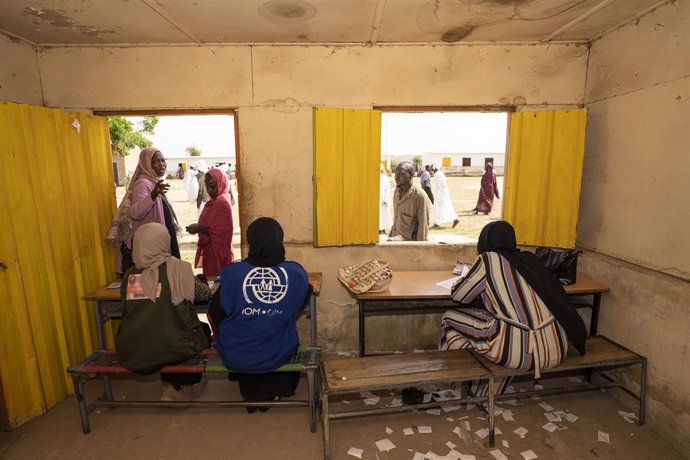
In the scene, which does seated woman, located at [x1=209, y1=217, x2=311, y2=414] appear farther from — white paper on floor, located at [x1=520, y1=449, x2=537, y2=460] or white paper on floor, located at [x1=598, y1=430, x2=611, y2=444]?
white paper on floor, located at [x1=598, y1=430, x2=611, y2=444]

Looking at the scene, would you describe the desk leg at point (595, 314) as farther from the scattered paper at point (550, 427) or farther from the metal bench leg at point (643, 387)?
the scattered paper at point (550, 427)

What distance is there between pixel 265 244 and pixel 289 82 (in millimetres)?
1982

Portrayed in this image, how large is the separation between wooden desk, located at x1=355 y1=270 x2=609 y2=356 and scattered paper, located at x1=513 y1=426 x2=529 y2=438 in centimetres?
112

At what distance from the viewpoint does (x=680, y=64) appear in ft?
9.34

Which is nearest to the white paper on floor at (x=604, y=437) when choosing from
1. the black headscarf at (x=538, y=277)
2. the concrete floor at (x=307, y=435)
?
the concrete floor at (x=307, y=435)

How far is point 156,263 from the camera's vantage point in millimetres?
2689

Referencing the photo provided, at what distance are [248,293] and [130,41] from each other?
2845 mm

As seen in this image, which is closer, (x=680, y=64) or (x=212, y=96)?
(x=680, y=64)

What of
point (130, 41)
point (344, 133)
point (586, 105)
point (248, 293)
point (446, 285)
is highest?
point (130, 41)

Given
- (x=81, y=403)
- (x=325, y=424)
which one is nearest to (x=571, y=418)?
(x=325, y=424)

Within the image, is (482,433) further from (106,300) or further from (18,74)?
(18,74)

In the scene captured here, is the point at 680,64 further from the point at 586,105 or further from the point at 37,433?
the point at 37,433

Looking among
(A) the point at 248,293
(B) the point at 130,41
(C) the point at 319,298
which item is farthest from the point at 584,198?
(B) the point at 130,41

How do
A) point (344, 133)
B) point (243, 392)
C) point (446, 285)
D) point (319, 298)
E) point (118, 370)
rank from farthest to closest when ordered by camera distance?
1. point (319, 298)
2. point (344, 133)
3. point (446, 285)
4. point (243, 392)
5. point (118, 370)
